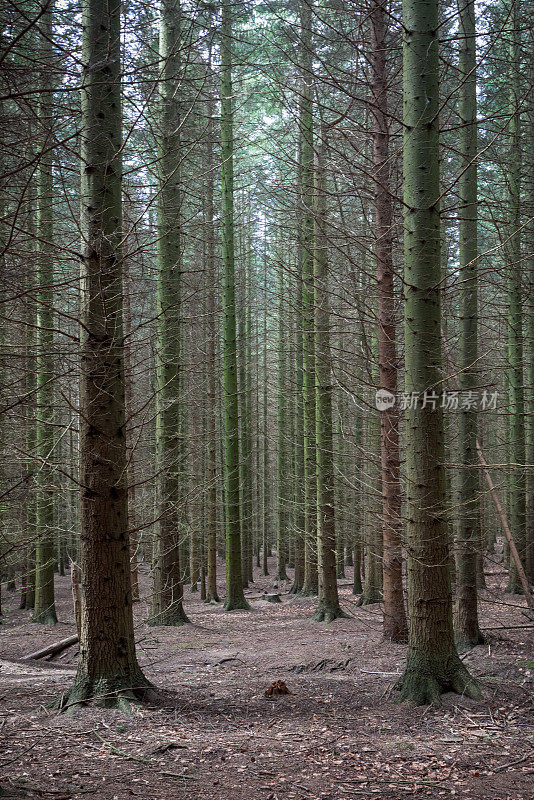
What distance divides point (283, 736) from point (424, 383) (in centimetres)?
317

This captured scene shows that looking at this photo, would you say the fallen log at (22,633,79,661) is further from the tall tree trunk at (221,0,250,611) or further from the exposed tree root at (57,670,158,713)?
the tall tree trunk at (221,0,250,611)

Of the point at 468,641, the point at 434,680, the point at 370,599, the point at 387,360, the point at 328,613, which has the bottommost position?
the point at 370,599

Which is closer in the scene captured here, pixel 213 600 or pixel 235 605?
pixel 235 605

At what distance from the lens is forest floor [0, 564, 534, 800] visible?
11.9 feet

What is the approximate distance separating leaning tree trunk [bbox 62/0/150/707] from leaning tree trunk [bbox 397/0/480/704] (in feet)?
8.23

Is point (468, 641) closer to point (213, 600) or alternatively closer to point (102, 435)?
point (102, 435)

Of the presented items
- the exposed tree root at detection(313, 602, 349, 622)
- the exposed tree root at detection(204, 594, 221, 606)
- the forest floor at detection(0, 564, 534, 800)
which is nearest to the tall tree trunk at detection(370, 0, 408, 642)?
the forest floor at detection(0, 564, 534, 800)

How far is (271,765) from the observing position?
13.3 feet

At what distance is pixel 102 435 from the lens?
507cm

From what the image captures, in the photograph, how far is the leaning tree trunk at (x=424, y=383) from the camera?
5.11 meters

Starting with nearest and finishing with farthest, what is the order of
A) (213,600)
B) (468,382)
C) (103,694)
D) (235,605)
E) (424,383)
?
(103,694) → (424,383) → (468,382) → (235,605) → (213,600)

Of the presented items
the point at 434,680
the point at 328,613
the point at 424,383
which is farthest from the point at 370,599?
the point at 424,383

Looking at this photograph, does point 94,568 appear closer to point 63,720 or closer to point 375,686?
point 63,720

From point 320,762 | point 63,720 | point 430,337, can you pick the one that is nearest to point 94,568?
point 63,720
